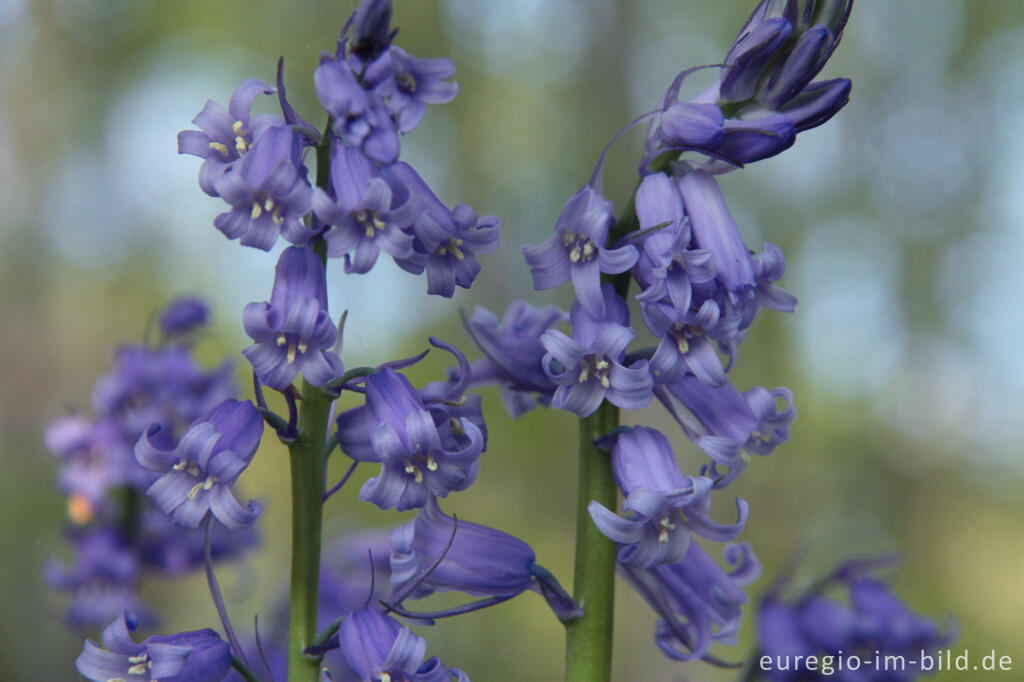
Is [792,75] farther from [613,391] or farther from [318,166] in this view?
[318,166]

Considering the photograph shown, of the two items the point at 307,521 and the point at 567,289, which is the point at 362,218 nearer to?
the point at 307,521

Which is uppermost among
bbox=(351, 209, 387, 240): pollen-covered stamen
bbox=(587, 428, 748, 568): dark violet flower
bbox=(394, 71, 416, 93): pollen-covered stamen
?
bbox=(394, 71, 416, 93): pollen-covered stamen

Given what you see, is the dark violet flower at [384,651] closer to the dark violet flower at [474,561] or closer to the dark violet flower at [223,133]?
the dark violet flower at [474,561]

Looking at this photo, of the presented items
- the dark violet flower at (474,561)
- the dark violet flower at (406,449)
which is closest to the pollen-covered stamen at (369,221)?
the dark violet flower at (406,449)

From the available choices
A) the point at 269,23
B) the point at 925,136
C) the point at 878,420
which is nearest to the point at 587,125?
the point at 269,23

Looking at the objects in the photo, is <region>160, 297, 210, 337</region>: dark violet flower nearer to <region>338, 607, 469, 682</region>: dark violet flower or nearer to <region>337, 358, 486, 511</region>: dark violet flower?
<region>337, 358, 486, 511</region>: dark violet flower

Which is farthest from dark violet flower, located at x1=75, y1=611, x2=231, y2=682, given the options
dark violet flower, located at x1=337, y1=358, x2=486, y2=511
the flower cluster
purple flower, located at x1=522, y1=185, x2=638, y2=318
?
the flower cluster

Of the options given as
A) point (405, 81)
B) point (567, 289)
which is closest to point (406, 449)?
point (405, 81)
